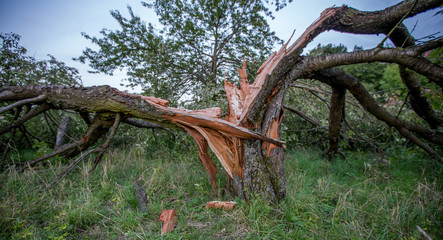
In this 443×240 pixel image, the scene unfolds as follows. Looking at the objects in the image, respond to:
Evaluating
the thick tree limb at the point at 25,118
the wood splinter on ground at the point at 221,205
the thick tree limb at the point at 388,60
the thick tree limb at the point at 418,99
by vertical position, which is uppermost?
the thick tree limb at the point at 388,60

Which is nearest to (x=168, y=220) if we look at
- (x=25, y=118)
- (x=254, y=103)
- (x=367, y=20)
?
(x=254, y=103)

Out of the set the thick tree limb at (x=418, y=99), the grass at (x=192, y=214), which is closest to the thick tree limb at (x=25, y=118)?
the grass at (x=192, y=214)

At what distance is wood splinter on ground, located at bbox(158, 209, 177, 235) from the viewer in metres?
1.74

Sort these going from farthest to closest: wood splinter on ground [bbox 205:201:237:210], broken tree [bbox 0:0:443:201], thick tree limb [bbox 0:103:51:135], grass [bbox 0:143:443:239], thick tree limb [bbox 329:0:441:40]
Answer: thick tree limb [bbox 329:0:441:40]
thick tree limb [bbox 0:103:51:135]
broken tree [bbox 0:0:443:201]
wood splinter on ground [bbox 205:201:237:210]
grass [bbox 0:143:443:239]

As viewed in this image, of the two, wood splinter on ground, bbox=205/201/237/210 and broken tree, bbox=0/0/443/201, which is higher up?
broken tree, bbox=0/0/443/201

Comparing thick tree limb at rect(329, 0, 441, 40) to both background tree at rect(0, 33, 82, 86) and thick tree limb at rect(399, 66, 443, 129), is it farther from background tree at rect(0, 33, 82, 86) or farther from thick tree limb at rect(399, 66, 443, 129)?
background tree at rect(0, 33, 82, 86)

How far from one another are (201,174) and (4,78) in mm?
4553

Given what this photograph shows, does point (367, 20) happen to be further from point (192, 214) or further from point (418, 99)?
point (192, 214)

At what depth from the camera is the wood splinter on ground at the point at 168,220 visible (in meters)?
1.74

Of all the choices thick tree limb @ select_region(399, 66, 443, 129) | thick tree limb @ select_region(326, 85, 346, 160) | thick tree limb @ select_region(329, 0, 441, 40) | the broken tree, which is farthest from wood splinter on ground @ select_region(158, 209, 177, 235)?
thick tree limb @ select_region(399, 66, 443, 129)

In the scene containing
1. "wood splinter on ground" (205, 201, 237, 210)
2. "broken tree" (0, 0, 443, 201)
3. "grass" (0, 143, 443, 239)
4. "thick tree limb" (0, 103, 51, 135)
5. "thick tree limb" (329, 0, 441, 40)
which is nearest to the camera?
"grass" (0, 143, 443, 239)

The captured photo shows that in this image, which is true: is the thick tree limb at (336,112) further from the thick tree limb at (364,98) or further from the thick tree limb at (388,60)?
the thick tree limb at (388,60)

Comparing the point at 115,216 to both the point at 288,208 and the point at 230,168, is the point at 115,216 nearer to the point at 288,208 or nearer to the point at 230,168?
the point at 230,168

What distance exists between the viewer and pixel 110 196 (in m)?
2.38
